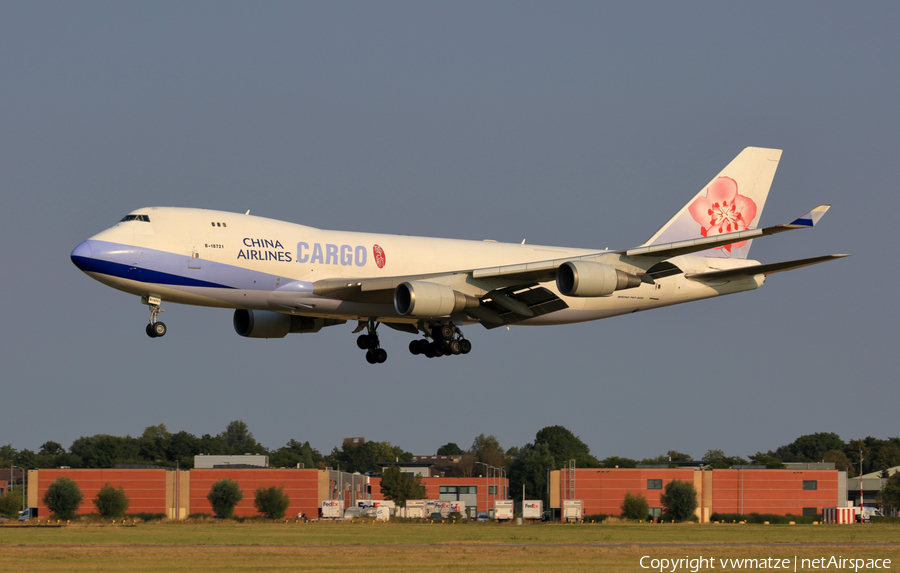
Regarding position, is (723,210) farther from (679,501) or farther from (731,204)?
(679,501)

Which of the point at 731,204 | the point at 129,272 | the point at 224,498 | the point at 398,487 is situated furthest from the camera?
the point at 398,487

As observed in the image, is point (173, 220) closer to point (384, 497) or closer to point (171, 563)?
point (171, 563)

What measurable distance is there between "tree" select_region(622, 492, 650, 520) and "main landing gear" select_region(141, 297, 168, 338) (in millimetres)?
66388

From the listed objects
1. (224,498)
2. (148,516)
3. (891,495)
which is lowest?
(148,516)

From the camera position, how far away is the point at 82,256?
1581 inches

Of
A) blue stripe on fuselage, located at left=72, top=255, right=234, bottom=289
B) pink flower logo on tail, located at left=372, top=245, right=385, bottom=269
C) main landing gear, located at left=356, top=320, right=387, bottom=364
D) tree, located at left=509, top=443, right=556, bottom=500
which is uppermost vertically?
pink flower logo on tail, located at left=372, top=245, right=385, bottom=269

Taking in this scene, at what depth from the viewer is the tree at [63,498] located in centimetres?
9669

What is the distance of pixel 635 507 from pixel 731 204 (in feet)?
167

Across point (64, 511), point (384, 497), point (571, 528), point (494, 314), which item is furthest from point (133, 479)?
point (494, 314)

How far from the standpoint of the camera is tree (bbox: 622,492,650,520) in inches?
3914

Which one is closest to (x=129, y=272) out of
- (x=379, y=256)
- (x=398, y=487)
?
(x=379, y=256)

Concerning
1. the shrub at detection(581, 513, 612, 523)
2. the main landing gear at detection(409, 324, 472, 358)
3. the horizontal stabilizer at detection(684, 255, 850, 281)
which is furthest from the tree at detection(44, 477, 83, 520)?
the horizontal stabilizer at detection(684, 255, 850, 281)

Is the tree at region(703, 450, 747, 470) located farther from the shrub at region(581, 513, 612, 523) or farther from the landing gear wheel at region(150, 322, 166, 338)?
the landing gear wheel at region(150, 322, 166, 338)

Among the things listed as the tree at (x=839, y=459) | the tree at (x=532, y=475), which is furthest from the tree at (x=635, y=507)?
the tree at (x=839, y=459)
